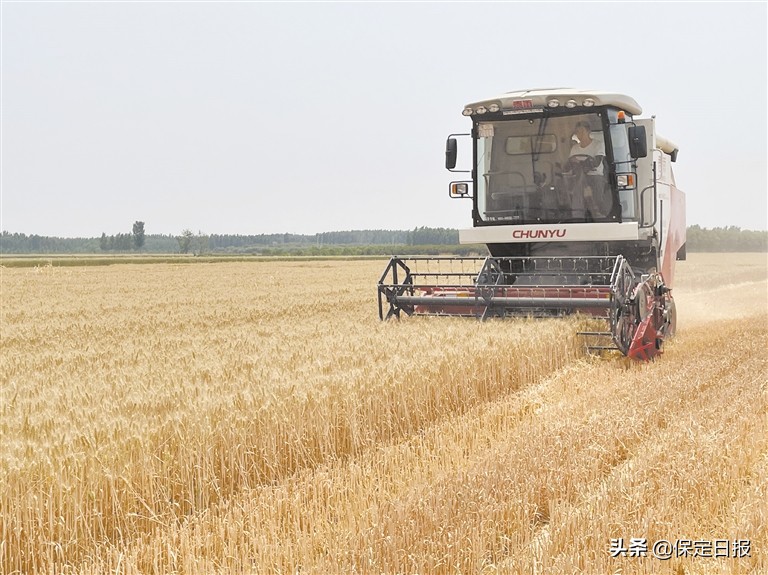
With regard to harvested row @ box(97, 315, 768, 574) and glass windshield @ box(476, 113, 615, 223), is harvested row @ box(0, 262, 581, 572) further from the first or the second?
glass windshield @ box(476, 113, 615, 223)

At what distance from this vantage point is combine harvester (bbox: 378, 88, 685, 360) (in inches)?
382

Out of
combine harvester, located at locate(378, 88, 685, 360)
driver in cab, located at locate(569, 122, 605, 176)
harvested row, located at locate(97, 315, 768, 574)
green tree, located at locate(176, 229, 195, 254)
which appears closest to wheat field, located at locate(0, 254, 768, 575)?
harvested row, located at locate(97, 315, 768, 574)

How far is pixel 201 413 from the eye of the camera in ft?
15.8

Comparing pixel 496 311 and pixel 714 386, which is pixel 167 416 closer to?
pixel 714 386

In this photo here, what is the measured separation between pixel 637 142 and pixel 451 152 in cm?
235

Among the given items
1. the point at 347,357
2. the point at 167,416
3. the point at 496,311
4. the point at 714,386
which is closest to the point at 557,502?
the point at 167,416

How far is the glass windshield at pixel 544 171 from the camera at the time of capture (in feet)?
33.5

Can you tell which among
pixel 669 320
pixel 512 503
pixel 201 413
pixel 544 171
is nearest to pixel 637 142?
pixel 544 171

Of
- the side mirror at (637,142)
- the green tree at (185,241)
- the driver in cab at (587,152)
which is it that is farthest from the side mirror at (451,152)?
the green tree at (185,241)

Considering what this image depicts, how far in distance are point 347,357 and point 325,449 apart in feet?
4.45

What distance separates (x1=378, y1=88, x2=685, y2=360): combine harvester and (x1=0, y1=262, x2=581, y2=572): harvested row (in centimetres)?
79

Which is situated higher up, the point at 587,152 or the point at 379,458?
the point at 587,152

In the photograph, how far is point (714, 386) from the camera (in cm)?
741

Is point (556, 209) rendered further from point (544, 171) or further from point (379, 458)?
point (379, 458)
